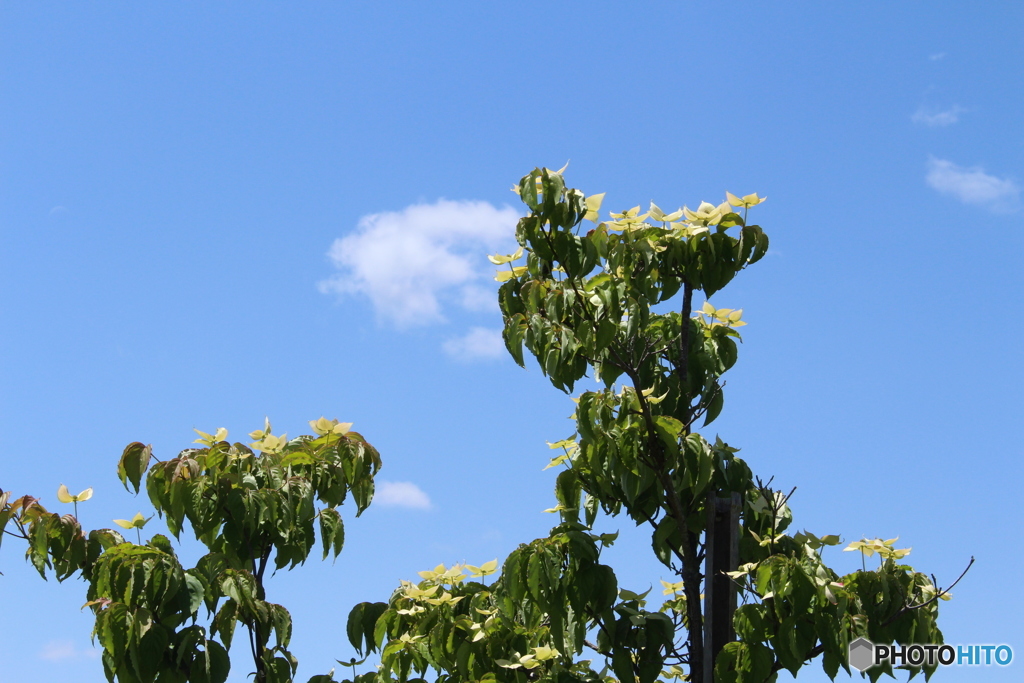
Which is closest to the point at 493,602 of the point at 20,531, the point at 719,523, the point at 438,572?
the point at 438,572

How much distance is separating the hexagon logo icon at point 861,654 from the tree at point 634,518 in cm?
3

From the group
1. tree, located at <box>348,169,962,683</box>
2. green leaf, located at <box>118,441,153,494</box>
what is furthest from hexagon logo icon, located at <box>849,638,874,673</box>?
green leaf, located at <box>118,441,153,494</box>

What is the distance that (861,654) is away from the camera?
153 inches

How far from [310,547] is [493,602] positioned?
78cm

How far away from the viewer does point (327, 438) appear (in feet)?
14.8

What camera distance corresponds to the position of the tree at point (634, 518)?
3904 millimetres

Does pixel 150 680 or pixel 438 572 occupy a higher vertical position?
pixel 438 572

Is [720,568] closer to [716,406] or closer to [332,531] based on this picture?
[716,406]

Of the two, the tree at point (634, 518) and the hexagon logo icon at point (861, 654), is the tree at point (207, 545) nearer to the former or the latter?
the tree at point (634, 518)

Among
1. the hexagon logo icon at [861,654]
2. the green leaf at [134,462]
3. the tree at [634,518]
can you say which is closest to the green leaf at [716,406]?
the tree at [634,518]

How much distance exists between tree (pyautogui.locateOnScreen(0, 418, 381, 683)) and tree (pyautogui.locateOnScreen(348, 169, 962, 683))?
1.76 ft

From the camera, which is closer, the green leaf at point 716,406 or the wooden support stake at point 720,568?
the wooden support stake at point 720,568

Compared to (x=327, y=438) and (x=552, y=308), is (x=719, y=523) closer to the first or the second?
(x=552, y=308)

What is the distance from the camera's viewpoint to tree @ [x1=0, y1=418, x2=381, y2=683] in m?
3.84
